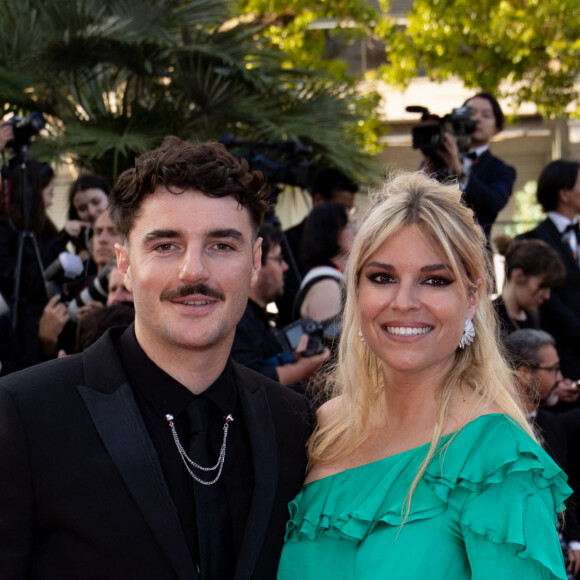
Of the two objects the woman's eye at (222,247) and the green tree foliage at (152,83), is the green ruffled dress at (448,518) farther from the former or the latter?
the green tree foliage at (152,83)

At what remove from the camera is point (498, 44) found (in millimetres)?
12188

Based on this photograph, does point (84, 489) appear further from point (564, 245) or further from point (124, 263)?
point (564, 245)

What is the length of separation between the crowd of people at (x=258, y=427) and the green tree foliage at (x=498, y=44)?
31.6 feet

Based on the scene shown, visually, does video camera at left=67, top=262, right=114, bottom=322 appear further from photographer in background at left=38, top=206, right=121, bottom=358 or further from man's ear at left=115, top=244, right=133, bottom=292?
man's ear at left=115, top=244, right=133, bottom=292

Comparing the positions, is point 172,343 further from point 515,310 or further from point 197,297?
point 515,310

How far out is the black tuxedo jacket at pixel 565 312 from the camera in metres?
5.84

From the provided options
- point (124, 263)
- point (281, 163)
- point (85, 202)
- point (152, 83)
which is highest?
point (152, 83)

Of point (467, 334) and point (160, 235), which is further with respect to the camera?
point (467, 334)

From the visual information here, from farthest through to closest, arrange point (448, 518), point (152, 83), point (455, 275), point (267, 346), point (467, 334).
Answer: point (152, 83) → point (267, 346) → point (467, 334) → point (455, 275) → point (448, 518)

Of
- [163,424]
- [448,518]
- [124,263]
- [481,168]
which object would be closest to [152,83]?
[481,168]

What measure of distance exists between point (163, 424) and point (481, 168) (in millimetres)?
3937

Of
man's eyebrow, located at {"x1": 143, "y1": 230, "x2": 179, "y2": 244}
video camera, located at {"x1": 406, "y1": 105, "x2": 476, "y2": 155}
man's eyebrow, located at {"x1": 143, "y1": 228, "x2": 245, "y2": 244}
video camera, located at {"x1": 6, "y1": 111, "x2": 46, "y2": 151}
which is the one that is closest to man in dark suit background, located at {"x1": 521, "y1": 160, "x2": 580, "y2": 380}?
video camera, located at {"x1": 406, "y1": 105, "x2": 476, "y2": 155}

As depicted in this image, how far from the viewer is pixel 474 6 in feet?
39.8

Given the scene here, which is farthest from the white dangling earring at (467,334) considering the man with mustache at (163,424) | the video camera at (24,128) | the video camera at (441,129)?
the video camera at (24,128)
